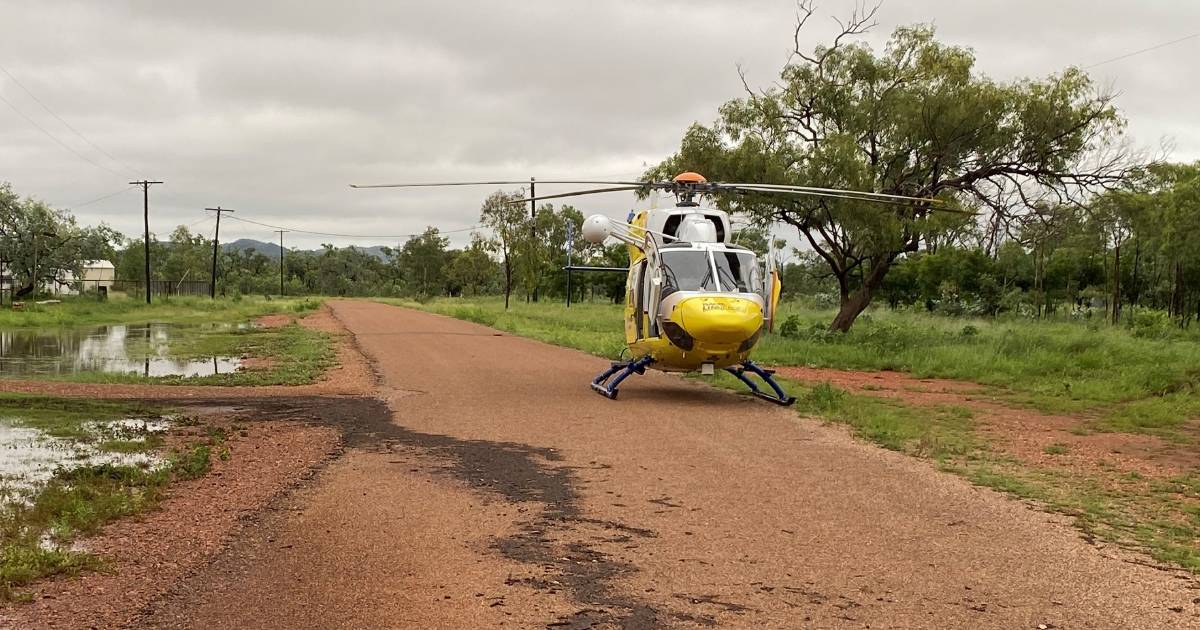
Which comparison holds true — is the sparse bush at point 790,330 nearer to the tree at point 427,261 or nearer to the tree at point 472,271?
the tree at point 472,271

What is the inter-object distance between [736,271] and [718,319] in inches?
49.5

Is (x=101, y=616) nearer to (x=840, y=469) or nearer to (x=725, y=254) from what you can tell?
(x=840, y=469)

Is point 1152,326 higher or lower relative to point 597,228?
lower

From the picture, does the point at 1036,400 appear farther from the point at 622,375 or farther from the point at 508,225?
the point at 508,225

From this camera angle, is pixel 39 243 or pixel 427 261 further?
pixel 427 261

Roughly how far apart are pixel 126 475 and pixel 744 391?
10046 mm

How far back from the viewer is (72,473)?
830 centimetres

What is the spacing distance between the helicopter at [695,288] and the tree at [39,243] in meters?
53.6

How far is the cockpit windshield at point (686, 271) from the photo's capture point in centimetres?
1323

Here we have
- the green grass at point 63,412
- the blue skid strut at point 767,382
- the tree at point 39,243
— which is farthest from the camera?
the tree at point 39,243

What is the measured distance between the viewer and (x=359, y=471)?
8.61 metres

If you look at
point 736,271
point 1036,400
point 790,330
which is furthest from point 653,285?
point 790,330

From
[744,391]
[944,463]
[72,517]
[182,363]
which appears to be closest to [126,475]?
[72,517]

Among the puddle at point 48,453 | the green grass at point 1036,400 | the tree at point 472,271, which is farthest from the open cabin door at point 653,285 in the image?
the tree at point 472,271
